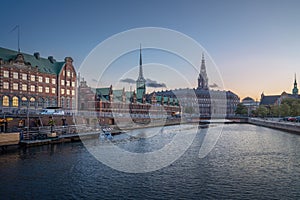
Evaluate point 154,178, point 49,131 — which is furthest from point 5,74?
point 154,178

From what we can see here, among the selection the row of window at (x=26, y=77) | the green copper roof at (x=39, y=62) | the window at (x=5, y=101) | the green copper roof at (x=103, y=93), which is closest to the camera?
the window at (x=5, y=101)

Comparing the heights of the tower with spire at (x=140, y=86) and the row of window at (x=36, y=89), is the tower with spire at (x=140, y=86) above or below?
above

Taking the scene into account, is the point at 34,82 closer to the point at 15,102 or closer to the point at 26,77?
the point at 26,77

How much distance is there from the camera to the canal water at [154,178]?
2106 centimetres

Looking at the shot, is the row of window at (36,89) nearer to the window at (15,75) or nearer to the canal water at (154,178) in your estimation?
the window at (15,75)

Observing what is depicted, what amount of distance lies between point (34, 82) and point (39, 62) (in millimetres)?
8814

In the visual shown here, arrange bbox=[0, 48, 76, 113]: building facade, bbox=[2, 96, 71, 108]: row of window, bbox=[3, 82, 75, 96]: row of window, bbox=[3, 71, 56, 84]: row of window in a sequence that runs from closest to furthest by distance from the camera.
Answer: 1. bbox=[2, 96, 71, 108]: row of window
2. bbox=[0, 48, 76, 113]: building facade
3. bbox=[3, 82, 75, 96]: row of window
4. bbox=[3, 71, 56, 84]: row of window

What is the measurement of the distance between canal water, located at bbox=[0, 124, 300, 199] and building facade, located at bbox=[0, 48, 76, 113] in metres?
29.7

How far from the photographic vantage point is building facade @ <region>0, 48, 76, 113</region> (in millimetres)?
63544

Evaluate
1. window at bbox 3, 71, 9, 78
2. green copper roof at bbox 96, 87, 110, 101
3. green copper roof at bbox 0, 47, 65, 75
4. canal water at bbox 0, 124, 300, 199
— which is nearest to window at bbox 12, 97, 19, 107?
window at bbox 3, 71, 9, 78

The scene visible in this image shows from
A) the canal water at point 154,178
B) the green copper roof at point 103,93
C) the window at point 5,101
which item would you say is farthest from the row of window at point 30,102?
the canal water at point 154,178

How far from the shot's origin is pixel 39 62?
76938mm

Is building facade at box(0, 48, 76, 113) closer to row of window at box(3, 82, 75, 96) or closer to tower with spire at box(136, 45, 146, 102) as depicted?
row of window at box(3, 82, 75, 96)

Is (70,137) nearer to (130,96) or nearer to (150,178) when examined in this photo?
(150,178)
